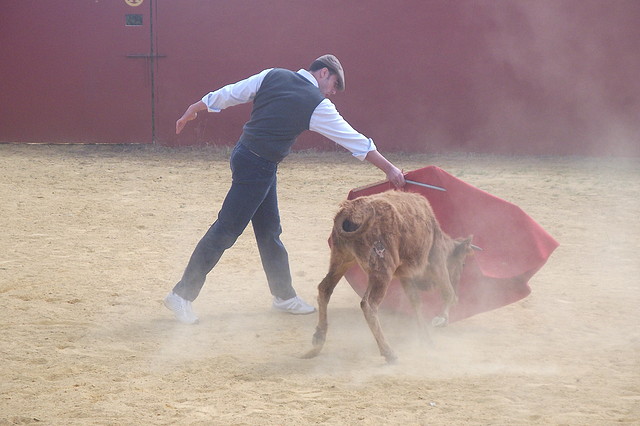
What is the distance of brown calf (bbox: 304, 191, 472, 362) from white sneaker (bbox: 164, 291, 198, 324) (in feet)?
3.47

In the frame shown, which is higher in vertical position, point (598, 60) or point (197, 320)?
point (598, 60)

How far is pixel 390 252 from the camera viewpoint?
4961 millimetres

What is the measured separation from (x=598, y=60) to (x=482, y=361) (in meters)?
10.6

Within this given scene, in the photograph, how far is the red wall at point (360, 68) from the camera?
14.2 meters

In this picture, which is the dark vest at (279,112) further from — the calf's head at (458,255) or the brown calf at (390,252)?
the calf's head at (458,255)

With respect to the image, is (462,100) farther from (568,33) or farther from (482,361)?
(482,361)

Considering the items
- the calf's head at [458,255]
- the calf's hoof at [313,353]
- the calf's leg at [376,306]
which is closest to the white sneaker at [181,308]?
the calf's hoof at [313,353]

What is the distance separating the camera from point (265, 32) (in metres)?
14.4

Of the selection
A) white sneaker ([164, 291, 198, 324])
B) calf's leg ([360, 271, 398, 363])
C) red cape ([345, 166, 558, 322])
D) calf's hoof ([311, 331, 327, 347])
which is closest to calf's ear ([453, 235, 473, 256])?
red cape ([345, 166, 558, 322])

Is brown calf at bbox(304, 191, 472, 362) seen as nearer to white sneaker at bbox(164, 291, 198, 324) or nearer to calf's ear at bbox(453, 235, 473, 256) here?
calf's ear at bbox(453, 235, 473, 256)

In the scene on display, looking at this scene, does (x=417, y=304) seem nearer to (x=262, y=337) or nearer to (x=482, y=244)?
(x=482, y=244)

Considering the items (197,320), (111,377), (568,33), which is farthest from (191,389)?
(568,33)

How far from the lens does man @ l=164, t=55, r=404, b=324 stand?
5.22 metres

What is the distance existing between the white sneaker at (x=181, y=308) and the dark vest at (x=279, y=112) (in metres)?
1.18
